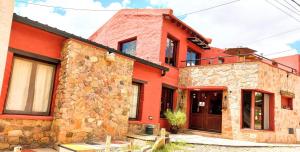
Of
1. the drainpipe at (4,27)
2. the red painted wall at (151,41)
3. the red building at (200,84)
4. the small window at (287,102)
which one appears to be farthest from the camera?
the small window at (287,102)

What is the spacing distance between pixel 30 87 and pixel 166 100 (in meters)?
8.27

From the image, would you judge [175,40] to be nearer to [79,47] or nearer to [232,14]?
[232,14]

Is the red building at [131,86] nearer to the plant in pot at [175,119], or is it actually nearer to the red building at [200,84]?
the red building at [200,84]

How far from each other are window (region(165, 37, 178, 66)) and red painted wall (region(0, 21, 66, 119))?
25.9 feet

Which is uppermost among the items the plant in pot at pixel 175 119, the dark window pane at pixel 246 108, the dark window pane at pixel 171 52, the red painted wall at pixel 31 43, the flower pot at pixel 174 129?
the dark window pane at pixel 171 52

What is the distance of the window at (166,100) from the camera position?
44.7 ft

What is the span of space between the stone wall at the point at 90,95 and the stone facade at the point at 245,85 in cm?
591

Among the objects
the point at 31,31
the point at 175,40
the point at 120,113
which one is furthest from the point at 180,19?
the point at 31,31

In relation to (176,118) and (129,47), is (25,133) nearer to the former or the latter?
(176,118)

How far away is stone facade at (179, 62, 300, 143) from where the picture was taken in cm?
1209

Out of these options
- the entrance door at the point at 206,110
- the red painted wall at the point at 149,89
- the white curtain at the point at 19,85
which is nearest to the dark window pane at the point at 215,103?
the entrance door at the point at 206,110

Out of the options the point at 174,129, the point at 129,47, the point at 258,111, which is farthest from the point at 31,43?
the point at 258,111

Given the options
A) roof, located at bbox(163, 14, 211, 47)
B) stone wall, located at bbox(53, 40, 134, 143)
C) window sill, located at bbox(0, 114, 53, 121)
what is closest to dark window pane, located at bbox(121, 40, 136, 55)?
roof, located at bbox(163, 14, 211, 47)

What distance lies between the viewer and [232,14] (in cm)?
1609
